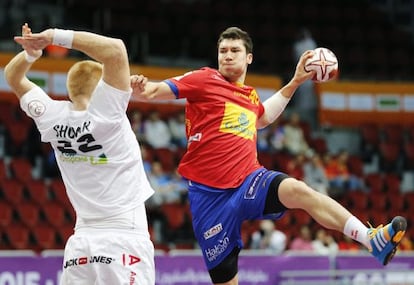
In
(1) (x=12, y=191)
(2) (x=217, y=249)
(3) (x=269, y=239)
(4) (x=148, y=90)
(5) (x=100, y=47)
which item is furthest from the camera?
(3) (x=269, y=239)

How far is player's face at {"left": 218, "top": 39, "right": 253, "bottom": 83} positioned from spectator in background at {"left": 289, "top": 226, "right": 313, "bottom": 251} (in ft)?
29.5

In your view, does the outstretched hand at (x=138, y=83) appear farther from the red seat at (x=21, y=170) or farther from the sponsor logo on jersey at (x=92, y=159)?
the red seat at (x=21, y=170)

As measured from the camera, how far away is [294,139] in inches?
780

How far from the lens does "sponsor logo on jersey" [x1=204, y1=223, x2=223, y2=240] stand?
7.17 m

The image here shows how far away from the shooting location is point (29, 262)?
11.2m

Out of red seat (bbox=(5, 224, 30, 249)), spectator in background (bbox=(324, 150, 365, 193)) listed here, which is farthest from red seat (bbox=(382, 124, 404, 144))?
red seat (bbox=(5, 224, 30, 249))

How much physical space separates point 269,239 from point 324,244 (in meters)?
1.09

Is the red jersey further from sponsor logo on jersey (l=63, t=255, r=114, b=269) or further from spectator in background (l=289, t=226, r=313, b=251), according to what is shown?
spectator in background (l=289, t=226, r=313, b=251)

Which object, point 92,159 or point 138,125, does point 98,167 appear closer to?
point 92,159

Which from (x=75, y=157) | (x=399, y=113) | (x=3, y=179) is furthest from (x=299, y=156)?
(x=75, y=157)

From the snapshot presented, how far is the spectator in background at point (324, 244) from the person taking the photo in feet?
52.6

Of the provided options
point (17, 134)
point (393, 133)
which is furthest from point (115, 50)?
point (393, 133)

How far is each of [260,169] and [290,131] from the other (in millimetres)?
12697

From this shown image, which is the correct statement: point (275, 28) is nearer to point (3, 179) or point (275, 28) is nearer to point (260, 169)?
point (3, 179)
